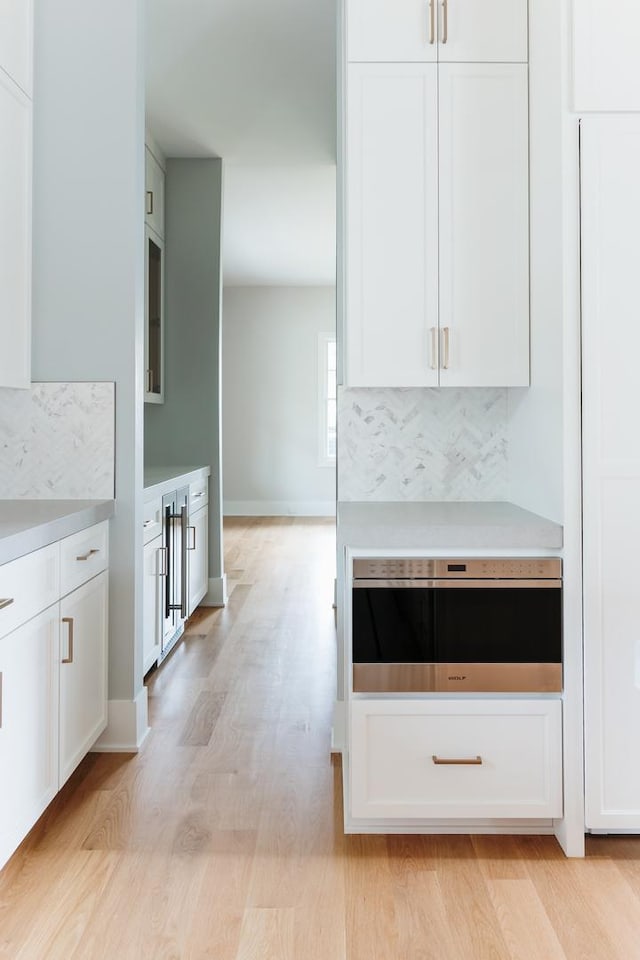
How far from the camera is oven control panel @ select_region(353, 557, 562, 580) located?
2.09 meters

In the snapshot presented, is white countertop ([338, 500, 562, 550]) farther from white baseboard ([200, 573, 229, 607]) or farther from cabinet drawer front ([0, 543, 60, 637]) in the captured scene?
white baseboard ([200, 573, 229, 607])

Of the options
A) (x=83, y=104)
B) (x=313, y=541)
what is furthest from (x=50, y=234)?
(x=313, y=541)

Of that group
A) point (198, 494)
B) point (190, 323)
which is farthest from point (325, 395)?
point (198, 494)

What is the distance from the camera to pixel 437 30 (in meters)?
2.38

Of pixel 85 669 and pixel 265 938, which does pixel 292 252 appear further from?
pixel 265 938

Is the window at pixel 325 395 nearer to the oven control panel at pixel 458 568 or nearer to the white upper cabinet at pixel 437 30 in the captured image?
the white upper cabinet at pixel 437 30

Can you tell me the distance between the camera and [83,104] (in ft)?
8.95

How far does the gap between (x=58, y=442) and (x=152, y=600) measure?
1124 millimetres

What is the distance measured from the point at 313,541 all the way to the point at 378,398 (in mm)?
5571

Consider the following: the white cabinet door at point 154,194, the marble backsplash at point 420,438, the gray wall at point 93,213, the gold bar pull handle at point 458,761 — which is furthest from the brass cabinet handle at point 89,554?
the white cabinet door at point 154,194

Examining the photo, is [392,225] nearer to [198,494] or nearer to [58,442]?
[58,442]

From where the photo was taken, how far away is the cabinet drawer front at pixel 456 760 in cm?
211

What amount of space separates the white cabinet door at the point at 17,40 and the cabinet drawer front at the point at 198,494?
237 cm

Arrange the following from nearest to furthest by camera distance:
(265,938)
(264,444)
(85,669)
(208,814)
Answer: (265,938) → (208,814) → (85,669) → (264,444)
